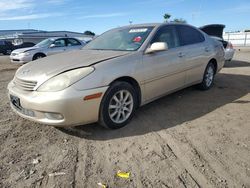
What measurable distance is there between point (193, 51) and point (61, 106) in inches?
123

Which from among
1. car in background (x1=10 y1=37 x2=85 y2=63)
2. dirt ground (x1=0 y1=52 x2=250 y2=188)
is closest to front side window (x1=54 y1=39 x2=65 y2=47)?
car in background (x1=10 y1=37 x2=85 y2=63)

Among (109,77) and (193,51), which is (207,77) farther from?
(109,77)

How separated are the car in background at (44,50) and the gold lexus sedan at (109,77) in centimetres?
692

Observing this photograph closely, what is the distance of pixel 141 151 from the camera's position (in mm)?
2906

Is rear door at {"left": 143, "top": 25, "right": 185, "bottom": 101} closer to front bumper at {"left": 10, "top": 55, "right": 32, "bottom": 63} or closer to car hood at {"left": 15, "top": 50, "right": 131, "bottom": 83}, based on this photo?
car hood at {"left": 15, "top": 50, "right": 131, "bottom": 83}

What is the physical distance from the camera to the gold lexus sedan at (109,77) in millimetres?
2982

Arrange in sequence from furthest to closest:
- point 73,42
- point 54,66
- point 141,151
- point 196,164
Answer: point 73,42, point 54,66, point 141,151, point 196,164

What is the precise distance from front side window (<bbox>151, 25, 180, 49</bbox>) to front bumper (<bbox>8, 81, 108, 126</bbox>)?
1.57m

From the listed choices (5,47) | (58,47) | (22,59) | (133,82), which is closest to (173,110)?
(133,82)

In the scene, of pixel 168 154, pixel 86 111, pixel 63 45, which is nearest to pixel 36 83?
pixel 86 111

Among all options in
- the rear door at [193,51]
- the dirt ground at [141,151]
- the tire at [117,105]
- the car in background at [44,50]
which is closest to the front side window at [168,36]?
the rear door at [193,51]

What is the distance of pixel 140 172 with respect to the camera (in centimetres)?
250

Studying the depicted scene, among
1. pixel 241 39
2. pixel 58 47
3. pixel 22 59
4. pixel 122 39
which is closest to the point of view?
pixel 122 39

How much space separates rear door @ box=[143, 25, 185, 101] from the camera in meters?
3.81
